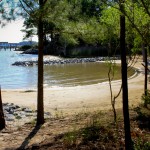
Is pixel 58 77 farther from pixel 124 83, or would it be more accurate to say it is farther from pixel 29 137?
pixel 124 83

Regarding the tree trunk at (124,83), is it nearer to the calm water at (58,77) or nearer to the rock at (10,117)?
the rock at (10,117)

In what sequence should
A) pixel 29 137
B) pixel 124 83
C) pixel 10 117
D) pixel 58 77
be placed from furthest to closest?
pixel 58 77 < pixel 10 117 < pixel 29 137 < pixel 124 83

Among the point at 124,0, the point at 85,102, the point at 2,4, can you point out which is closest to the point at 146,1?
the point at 124,0

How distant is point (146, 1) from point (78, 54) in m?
65.5

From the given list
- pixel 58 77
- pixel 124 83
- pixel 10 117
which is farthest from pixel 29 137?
pixel 58 77

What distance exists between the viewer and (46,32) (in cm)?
952

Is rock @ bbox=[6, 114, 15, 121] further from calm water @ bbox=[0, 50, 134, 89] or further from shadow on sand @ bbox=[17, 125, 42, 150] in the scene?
calm water @ bbox=[0, 50, 134, 89]

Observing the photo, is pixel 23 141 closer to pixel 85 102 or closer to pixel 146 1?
pixel 146 1

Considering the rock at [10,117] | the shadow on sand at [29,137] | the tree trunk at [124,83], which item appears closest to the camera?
the tree trunk at [124,83]

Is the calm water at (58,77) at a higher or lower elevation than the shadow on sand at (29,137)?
lower

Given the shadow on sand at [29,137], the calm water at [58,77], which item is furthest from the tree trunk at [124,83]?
the calm water at [58,77]

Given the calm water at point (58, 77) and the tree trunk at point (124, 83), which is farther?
the calm water at point (58, 77)

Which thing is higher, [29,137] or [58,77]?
[29,137]

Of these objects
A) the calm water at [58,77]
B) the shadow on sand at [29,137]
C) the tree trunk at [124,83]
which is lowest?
the calm water at [58,77]
